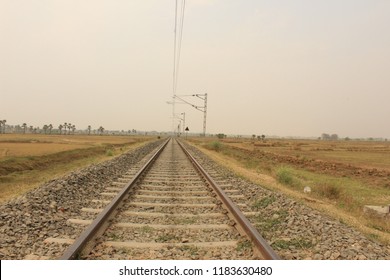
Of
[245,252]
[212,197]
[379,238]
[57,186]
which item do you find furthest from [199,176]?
[245,252]

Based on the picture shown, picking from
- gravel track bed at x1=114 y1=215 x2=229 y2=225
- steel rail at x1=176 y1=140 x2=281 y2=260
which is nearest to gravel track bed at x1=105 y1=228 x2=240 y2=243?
steel rail at x1=176 y1=140 x2=281 y2=260

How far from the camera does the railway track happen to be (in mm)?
4711

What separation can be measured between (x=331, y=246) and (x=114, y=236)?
3.21 m

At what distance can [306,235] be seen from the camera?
5.71m

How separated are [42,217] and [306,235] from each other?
4534 mm

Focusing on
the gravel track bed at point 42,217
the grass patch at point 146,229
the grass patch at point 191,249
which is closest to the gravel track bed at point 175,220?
the grass patch at point 146,229

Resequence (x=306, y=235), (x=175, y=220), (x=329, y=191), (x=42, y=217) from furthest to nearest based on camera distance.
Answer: (x=329, y=191) → (x=175, y=220) → (x=42, y=217) → (x=306, y=235)

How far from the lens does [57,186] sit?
29.8 feet

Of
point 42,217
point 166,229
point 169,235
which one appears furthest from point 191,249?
point 42,217

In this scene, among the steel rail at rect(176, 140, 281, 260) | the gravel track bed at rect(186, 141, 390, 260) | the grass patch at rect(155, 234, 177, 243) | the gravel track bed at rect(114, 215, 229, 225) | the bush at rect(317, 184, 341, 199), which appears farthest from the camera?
the bush at rect(317, 184, 341, 199)

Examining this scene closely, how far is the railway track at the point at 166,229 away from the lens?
471cm

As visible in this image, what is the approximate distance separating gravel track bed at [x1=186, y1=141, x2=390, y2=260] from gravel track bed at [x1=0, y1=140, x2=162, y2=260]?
3154 mm

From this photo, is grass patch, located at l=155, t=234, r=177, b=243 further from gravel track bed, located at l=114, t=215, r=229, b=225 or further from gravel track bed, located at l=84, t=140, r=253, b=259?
gravel track bed, located at l=114, t=215, r=229, b=225

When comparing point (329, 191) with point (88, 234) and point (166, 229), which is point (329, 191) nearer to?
point (166, 229)
